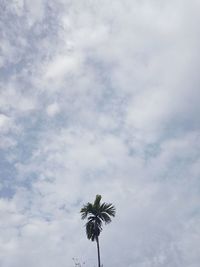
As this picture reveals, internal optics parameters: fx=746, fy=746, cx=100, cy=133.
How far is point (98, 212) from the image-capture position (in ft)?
368

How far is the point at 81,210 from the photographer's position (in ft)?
369

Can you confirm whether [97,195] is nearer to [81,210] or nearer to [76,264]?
[81,210]

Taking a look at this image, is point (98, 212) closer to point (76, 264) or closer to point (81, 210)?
point (81, 210)

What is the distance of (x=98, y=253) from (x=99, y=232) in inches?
123

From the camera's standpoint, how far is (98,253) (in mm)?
111062

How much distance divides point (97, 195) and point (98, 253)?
342 inches

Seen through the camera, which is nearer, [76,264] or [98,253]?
[98,253]

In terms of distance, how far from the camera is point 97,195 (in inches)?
4446

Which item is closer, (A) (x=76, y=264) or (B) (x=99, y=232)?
(B) (x=99, y=232)

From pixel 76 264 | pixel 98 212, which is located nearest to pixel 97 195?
pixel 98 212

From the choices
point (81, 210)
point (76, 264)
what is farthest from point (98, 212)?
point (76, 264)

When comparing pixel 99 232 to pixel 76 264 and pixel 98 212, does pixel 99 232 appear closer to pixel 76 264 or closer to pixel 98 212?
pixel 98 212

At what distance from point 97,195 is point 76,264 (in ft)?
44.7

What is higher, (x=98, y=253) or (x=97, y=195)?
(x=97, y=195)
